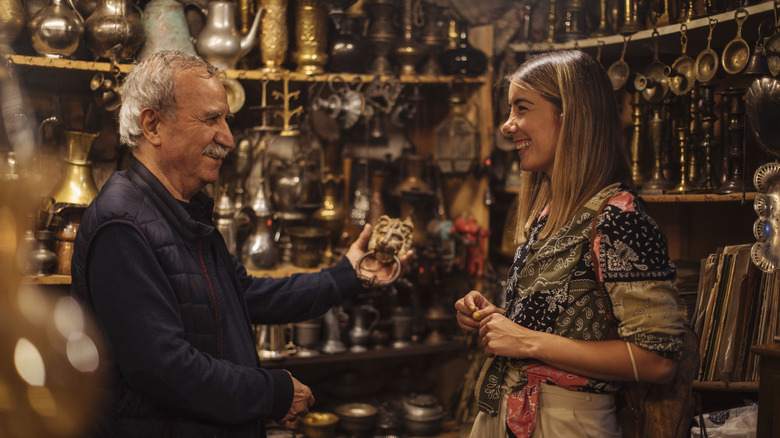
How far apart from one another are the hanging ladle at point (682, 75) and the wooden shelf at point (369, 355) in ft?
5.36

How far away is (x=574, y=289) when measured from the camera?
4.76ft

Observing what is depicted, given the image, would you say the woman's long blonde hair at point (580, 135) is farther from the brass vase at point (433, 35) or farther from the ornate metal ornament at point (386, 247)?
the brass vase at point (433, 35)

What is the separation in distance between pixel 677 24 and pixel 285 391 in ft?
6.40

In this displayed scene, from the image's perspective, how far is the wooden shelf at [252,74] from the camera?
2600 millimetres

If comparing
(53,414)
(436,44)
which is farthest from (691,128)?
(53,414)

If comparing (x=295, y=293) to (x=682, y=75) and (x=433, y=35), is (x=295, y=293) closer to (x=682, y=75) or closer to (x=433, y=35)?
(x=682, y=75)

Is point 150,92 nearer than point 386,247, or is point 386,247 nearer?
point 150,92

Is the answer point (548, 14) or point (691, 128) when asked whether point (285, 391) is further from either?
point (548, 14)

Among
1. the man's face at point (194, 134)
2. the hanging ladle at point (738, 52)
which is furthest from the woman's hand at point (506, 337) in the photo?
the hanging ladle at point (738, 52)

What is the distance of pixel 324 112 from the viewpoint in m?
3.30

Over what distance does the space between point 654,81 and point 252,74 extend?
1.72 metres

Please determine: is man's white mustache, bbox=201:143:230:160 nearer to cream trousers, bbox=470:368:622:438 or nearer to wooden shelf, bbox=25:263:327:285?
cream trousers, bbox=470:368:622:438

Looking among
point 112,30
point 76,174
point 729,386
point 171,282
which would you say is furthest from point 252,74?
point 729,386

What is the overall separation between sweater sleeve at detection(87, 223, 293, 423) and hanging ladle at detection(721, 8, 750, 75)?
1907mm
